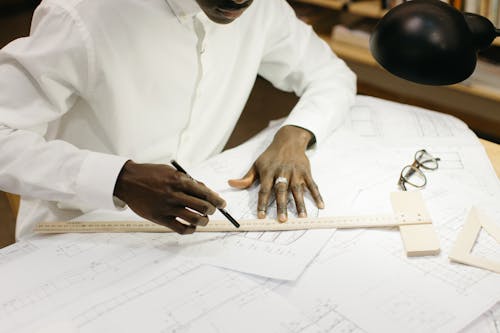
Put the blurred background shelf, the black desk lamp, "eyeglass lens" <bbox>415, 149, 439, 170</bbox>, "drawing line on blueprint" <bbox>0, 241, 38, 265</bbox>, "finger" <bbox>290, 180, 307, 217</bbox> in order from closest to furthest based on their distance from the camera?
the black desk lamp → "drawing line on blueprint" <bbox>0, 241, 38, 265</bbox> → "finger" <bbox>290, 180, 307, 217</bbox> → "eyeglass lens" <bbox>415, 149, 439, 170</bbox> → the blurred background shelf

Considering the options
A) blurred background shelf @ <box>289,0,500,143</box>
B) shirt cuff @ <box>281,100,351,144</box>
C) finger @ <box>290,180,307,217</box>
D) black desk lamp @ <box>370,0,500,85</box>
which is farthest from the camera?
blurred background shelf @ <box>289,0,500,143</box>

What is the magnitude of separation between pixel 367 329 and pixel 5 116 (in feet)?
2.59

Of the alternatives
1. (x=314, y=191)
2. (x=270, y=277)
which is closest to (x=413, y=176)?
(x=314, y=191)

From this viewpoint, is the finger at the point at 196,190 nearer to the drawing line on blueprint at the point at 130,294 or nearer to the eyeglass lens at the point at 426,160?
the drawing line on blueprint at the point at 130,294

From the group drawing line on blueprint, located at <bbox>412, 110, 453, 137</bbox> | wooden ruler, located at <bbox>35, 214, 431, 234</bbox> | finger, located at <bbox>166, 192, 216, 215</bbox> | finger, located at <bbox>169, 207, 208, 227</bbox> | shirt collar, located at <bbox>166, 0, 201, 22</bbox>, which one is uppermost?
shirt collar, located at <bbox>166, 0, 201, 22</bbox>

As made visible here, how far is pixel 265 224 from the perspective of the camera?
41.3 inches

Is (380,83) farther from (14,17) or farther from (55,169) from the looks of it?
(14,17)

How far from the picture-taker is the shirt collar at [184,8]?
3.83ft

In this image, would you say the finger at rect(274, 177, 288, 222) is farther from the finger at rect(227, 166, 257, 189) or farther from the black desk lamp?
the black desk lamp

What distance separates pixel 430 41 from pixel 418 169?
45 cm

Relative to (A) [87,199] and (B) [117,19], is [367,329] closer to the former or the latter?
(A) [87,199]

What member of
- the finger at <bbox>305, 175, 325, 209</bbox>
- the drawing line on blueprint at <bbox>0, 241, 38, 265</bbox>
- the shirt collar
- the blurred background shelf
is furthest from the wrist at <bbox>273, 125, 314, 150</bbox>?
the blurred background shelf

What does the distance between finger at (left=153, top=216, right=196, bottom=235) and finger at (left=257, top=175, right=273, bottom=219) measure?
16 centimetres

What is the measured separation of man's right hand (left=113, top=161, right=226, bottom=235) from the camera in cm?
98
